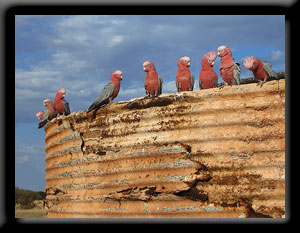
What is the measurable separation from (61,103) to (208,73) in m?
2.95

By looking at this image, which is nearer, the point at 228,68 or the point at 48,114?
the point at 228,68

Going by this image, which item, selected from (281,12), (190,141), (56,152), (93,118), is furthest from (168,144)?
(56,152)

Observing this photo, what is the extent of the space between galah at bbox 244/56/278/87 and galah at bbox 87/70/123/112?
6.28ft

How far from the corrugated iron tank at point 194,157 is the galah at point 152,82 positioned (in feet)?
1.67

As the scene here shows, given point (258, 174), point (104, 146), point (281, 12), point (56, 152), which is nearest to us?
point (281, 12)

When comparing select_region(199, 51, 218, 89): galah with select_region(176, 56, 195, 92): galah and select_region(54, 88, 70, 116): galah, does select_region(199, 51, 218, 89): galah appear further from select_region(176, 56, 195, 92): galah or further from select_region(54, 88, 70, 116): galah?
select_region(54, 88, 70, 116): galah

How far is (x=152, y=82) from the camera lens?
5.19 metres

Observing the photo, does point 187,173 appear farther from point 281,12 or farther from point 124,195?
point 281,12

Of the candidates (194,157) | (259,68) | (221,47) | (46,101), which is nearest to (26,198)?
(46,101)

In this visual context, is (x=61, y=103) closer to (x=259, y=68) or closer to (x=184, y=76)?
(x=184, y=76)

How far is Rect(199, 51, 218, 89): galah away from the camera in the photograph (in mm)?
5270

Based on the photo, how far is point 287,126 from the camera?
10.9ft

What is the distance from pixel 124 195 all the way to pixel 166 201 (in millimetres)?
557

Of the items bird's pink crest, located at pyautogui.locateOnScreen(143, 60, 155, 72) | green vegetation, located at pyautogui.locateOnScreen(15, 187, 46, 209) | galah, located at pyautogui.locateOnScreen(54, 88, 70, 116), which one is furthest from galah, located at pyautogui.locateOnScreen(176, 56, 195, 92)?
green vegetation, located at pyautogui.locateOnScreen(15, 187, 46, 209)
